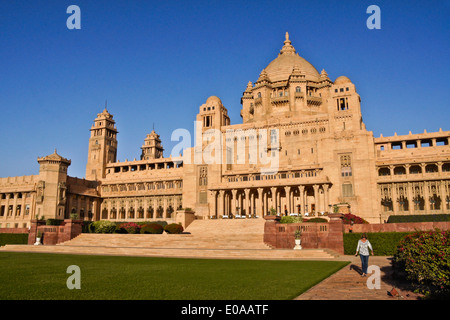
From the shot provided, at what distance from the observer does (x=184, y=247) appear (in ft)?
126

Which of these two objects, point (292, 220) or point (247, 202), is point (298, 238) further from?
point (247, 202)

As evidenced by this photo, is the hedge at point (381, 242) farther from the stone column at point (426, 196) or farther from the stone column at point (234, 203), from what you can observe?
the stone column at point (234, 203)

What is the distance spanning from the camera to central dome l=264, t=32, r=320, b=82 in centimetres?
8696

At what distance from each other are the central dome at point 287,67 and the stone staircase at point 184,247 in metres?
43.8

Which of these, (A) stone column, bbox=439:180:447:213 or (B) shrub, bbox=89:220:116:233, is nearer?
(B) shrub, bbox=89:220:116:233

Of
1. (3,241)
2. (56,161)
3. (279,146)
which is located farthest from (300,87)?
(3,241)

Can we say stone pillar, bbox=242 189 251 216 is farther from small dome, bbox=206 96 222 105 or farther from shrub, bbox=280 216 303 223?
shrub, bbox=280 216 303 223

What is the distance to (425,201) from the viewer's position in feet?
200

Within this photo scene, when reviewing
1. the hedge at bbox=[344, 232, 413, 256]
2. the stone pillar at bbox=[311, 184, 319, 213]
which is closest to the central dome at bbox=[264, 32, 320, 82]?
the stone pillar at bbox=[311, 184, 319, 213]

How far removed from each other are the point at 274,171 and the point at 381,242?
37.5 metres

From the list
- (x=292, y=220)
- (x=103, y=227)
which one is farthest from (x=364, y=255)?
(x=103, y=227)

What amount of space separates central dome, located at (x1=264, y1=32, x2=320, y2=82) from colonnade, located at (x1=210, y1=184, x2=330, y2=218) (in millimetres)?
30312
